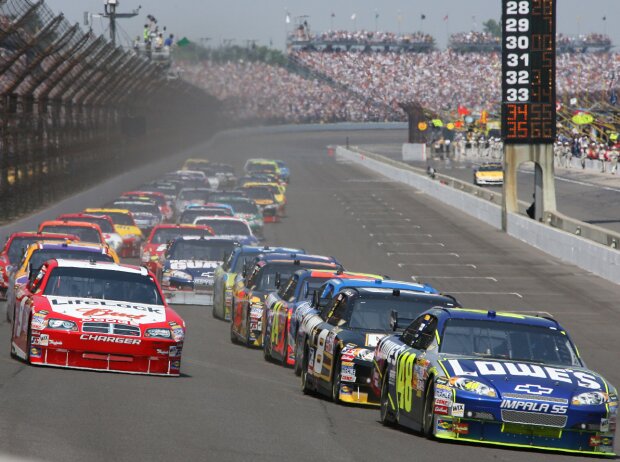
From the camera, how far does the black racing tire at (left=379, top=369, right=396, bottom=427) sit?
12759 mm

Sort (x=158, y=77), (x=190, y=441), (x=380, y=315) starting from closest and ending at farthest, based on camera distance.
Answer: (x=190, y=441)
(x=380, y=315)
(x=158, y=77)

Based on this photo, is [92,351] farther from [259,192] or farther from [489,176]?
[489,176]

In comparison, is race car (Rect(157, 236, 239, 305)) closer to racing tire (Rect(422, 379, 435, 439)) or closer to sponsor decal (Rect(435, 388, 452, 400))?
racing tire (Rect(422, 379, 435, 439))

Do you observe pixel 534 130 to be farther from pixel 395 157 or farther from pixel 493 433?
pixel 395 157

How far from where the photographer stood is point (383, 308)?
15.1 m

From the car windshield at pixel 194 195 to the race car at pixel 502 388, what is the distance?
1523 inches

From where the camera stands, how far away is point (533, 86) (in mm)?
49438

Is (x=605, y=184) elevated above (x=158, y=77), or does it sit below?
below

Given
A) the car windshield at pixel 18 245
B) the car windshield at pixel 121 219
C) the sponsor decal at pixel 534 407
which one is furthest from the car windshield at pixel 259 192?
the sponsor decal at pixel 534 407

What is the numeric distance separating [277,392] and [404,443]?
11.9 ft

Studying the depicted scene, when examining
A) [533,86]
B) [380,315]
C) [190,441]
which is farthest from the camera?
[533,86]

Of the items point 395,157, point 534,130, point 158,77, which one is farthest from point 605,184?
point 395,157

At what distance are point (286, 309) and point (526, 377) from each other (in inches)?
252

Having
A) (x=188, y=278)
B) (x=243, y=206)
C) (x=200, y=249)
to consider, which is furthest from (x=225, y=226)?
(x=243, y=206)
